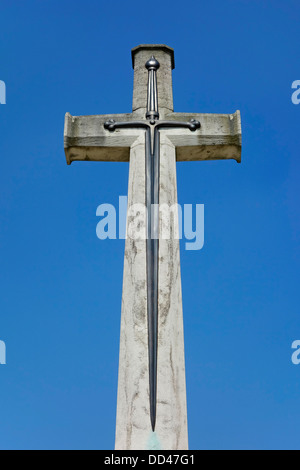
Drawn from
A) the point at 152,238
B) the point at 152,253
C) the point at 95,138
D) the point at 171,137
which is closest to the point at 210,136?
the point at 171,137

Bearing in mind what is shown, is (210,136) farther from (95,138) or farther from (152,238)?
(152,238)

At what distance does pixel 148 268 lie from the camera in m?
6.36

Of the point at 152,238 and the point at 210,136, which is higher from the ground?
the point at 210,136

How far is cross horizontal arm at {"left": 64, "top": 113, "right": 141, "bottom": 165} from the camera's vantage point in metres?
7.23

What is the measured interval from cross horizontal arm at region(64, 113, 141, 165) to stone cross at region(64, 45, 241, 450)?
11 mm

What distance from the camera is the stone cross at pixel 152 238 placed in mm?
5816

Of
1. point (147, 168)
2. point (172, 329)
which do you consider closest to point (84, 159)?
point (147, 168)

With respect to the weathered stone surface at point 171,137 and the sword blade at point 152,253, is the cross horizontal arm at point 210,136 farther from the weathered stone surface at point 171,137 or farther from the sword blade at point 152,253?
the sword blade at point 152,253

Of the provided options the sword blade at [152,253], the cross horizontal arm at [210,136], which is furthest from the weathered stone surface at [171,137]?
the sword blade at [152,253]

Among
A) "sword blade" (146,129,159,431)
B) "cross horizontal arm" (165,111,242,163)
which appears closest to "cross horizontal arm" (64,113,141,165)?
"sword blade" (146,129,159,431)

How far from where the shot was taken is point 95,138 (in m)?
7.26

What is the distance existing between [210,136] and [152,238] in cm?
148
